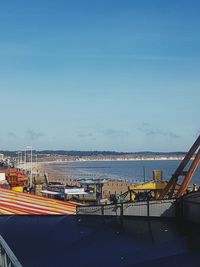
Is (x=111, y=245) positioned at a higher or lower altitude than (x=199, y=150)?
lower

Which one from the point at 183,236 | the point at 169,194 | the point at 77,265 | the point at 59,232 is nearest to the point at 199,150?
the point at 169,194

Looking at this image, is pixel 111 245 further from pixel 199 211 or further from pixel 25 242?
pixel 199 211

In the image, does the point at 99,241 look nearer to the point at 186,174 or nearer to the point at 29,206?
the point at 29,206

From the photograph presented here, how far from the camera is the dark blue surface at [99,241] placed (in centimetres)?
1085

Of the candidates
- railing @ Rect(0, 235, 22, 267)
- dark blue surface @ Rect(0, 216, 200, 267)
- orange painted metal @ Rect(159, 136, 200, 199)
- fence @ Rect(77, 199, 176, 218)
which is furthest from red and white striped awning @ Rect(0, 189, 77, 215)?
railing @ Rect(0, 235, 22, 267)

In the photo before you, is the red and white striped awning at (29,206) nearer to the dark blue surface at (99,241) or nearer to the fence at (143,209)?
the dark blue surface at (99,241)

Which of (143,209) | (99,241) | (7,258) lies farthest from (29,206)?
(7,258)

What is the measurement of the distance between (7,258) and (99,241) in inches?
267

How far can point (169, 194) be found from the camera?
20.5 metres

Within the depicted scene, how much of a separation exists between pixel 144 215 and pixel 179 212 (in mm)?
1356

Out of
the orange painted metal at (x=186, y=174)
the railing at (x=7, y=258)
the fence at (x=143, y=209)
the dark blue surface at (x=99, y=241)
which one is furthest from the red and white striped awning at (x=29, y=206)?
the railing at (x=7, y=258)

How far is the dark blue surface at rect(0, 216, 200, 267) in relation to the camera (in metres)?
10.8

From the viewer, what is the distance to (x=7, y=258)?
6664mm

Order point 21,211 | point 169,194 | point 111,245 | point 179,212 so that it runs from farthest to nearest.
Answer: point 169,194 → point 21,211 → point 179,212 → point 111,245
